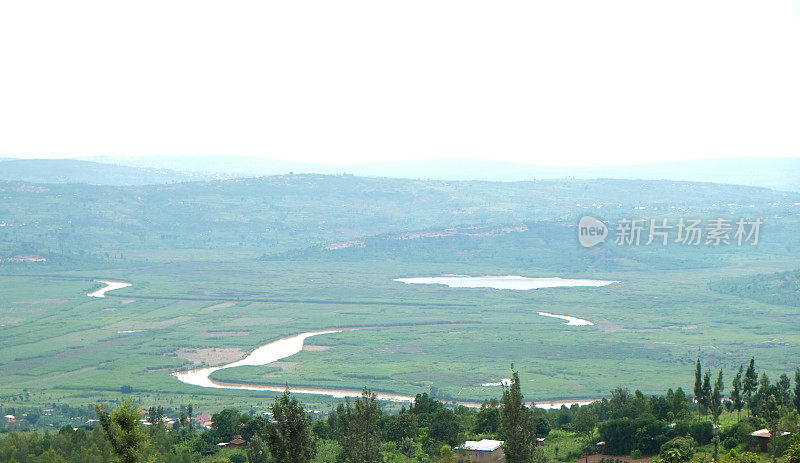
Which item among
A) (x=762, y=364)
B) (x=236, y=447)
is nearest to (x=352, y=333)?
(x=762, y=364)

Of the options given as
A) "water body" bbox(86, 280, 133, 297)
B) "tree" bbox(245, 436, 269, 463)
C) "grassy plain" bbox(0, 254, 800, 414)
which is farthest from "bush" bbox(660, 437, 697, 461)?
"water body" bbox(86, 280, 133, 297)

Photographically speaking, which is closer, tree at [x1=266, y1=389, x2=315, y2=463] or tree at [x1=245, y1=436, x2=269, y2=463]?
tree at [x1=266, y1=389, x2=315, y2=463]

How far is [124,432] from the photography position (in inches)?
933

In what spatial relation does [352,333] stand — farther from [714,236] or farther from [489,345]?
[714,236]

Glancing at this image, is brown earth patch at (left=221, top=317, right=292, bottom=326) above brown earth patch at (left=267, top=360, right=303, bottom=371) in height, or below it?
below

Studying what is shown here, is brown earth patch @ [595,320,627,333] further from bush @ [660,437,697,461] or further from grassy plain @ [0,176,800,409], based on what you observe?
bush @ [660,437,697,461]

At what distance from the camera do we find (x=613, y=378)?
73188mm

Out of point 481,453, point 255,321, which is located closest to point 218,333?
→ point 255,321

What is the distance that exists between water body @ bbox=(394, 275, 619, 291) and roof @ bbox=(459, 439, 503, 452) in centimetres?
8441

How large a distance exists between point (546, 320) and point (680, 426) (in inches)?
2437

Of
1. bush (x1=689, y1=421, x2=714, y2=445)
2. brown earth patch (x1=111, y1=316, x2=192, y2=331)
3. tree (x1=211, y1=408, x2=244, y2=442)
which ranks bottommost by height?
brown earth patch (x1=111, y1=316, x2=192, y2=331)

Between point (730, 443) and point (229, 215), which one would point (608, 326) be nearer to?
point (730, 443)

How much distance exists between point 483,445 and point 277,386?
36.0 metres

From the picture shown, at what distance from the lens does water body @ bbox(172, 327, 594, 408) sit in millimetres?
68312
